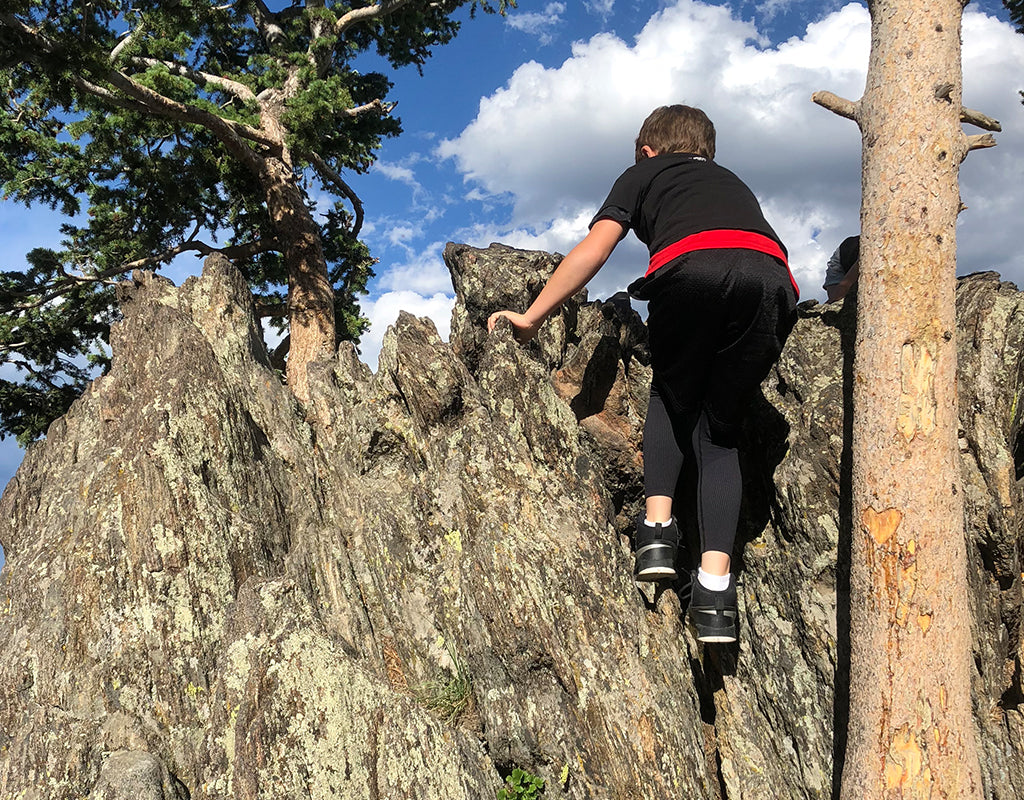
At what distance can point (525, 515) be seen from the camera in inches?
233

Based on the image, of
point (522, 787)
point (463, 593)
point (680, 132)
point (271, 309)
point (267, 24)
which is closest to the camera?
point (522, 787)

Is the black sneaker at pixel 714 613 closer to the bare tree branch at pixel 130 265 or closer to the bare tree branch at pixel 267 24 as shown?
the bare tree branch at pixel 130 265

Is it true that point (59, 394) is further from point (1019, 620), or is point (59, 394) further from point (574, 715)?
point (1019, 620)

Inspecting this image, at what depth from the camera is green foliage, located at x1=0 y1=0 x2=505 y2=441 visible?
13.4 metres

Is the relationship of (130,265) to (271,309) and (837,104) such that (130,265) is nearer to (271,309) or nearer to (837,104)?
(271,309)

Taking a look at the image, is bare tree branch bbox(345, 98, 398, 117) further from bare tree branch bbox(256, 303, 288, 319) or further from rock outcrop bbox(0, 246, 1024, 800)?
rock outcrop bbox(0, 246, 1024, 800)

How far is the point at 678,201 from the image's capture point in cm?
483

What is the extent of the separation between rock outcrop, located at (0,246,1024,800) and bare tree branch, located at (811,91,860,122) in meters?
1.70

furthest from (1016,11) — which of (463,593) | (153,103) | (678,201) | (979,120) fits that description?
(153,103)

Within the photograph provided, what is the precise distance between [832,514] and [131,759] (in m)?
6.00

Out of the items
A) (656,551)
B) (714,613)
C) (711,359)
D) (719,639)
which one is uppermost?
(711,359)

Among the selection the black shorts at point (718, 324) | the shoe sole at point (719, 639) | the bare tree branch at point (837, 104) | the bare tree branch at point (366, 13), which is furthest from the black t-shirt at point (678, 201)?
the bare tree branch at point (366, 13)

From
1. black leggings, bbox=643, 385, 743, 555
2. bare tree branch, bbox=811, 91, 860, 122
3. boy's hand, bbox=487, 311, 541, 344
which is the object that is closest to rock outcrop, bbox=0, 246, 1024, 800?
black leggings, bbox=643, 385, 743, 555

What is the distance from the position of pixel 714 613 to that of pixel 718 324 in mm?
2029
